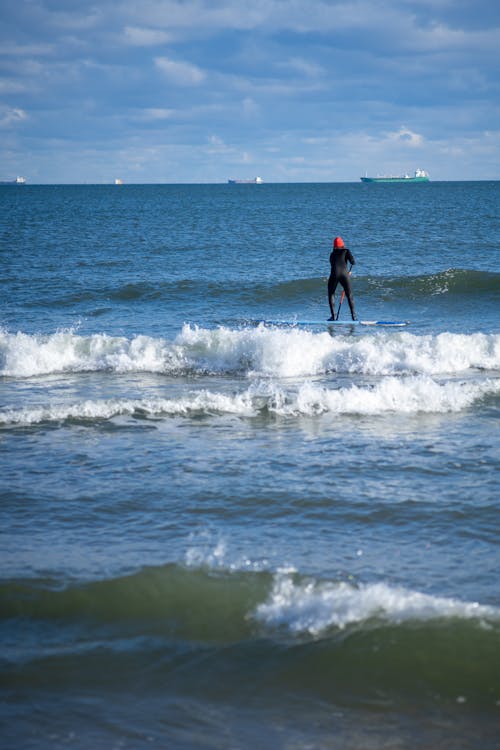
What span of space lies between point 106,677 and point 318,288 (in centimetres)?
1909

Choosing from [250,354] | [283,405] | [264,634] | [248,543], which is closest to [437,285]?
[250,354]

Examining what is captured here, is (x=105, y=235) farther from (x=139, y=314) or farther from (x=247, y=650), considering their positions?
(x=247, y=650)

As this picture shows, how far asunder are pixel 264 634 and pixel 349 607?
558 mm

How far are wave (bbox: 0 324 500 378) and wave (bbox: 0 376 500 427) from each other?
2.53 meters

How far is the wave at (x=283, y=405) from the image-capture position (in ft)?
30.7

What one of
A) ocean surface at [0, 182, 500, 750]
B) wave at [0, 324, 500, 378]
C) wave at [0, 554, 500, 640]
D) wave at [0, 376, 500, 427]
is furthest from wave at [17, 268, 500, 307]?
wave at [0, 554, 500, 640]

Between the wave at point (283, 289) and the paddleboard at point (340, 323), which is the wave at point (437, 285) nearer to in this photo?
the wave at point (283, 289)

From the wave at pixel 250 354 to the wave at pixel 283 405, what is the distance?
8.31ft

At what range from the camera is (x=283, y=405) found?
9648mm

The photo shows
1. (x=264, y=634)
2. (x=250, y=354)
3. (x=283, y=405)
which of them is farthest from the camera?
(x=250, y=354)

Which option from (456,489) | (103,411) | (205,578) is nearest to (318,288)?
(103,411)

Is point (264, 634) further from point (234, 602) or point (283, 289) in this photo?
point (283, 289)

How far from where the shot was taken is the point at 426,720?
3781 mm

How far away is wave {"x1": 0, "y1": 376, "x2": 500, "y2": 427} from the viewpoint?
30.7 feet
